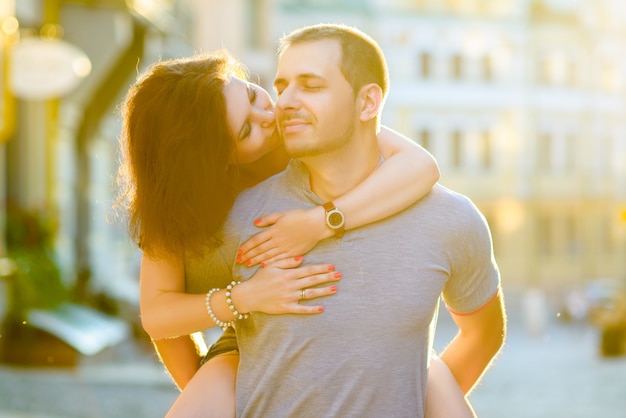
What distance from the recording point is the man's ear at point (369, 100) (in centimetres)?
288

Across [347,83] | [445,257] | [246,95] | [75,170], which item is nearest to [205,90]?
[246,95]

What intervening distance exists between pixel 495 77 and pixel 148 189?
49.2 meters

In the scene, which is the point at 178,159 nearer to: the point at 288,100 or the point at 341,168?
the point at 288,100

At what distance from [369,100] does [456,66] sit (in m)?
48.5

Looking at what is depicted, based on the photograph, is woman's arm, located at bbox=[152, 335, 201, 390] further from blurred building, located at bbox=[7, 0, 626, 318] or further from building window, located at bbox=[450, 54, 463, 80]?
building window, located at bbox=[450, 54, 463, 80]

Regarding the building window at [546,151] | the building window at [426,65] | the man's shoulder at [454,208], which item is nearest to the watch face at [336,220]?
the man's shoulder at [454,208]

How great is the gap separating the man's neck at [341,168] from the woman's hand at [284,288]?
24 centimetres

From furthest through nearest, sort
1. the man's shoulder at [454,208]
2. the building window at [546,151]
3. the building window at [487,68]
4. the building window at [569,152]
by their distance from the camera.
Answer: the building window at [569,152], the building window at [546,151], the building window at [487,68], the man's shoulder at [454,208]

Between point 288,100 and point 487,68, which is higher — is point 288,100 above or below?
Result: above

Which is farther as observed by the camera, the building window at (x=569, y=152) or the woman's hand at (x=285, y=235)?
the building window at (x=569, y=152)

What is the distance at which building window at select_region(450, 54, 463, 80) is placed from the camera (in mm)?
50656

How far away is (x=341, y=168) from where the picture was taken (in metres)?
2.99

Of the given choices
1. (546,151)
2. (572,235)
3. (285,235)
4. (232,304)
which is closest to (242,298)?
(232,304)

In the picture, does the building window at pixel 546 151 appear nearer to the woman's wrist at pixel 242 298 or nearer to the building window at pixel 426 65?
the building window at pixel 426 65
